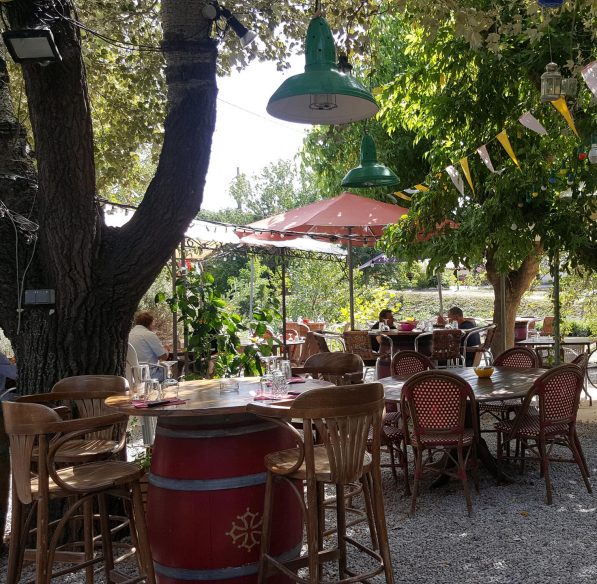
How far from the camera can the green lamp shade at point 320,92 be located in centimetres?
334

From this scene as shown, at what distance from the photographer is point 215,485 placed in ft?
11.1

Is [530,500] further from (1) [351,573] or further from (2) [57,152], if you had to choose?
(2) [57,152]

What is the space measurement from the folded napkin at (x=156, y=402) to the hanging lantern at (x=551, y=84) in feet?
11.3

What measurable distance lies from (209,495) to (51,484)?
2.45 ft

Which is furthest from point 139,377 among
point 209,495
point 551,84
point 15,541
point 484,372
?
point 551,84

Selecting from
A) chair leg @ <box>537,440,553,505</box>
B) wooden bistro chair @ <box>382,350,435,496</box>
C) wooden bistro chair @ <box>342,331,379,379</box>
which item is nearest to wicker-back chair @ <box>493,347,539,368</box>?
wooden bistro chair @ <box>382,350,435,496</box>

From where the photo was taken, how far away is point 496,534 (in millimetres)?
4574

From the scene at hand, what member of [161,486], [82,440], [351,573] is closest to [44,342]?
[82,440]

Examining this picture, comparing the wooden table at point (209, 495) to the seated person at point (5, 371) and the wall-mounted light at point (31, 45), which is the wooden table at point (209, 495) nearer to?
the wall-mounted light at point (31, 45)

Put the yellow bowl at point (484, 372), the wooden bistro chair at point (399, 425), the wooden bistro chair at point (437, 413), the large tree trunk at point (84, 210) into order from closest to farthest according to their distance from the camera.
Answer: the large tree trunk at point (84, 210) → the wooden bistro chair at point (437, 413) → the wooden bistro chair at point (399, 425) → the yellow bowl at point (484, 372)

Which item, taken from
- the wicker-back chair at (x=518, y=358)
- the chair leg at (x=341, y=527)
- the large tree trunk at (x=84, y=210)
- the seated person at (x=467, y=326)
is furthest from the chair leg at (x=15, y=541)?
the seated person at (x=467, y=326)

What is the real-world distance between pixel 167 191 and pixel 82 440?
1.55 m

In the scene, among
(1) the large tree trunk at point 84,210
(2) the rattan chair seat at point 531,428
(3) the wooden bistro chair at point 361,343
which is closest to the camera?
(1) the large tree trunk at point 84,210

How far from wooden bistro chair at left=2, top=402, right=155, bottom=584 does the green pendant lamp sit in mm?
3353
